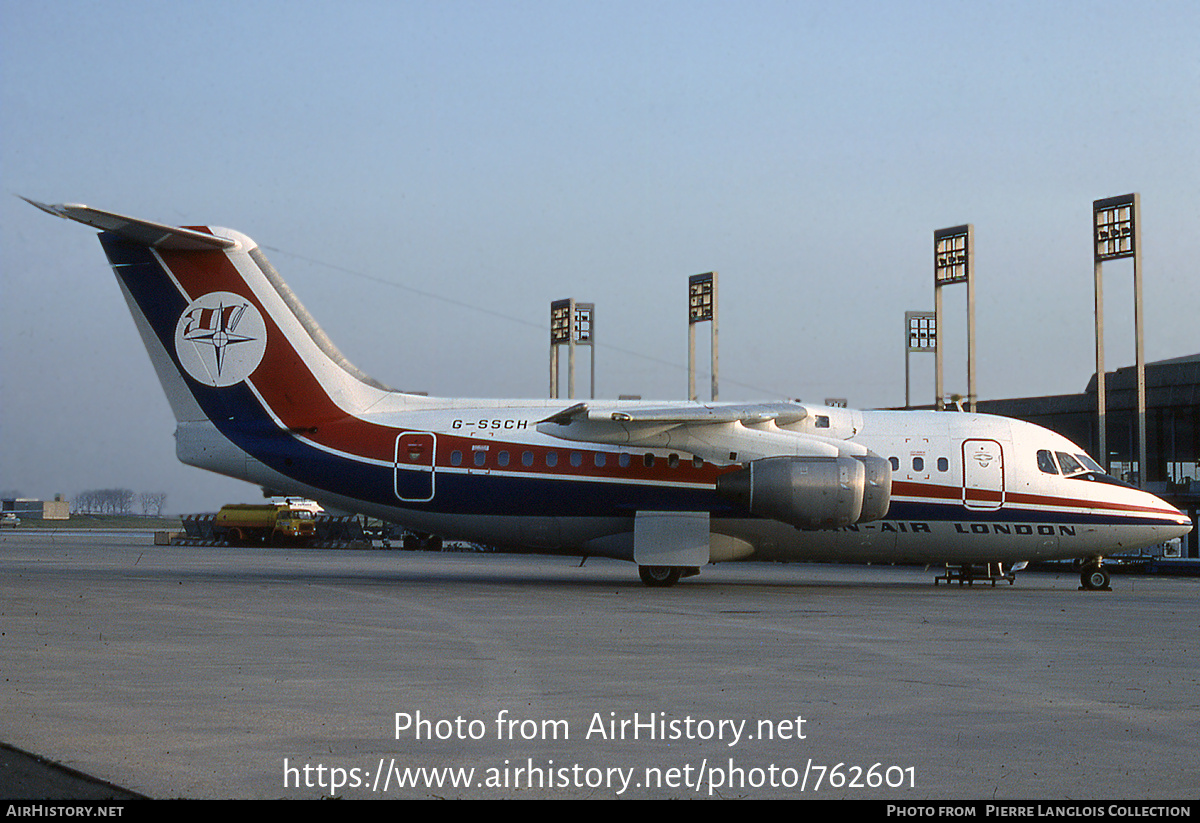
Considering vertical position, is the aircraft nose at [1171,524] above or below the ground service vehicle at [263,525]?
above

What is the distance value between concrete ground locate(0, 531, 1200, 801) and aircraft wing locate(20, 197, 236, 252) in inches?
318

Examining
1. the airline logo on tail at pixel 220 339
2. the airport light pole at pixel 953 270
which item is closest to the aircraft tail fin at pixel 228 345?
the airline logo on tail at pixel 220 339

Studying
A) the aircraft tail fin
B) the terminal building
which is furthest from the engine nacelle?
the terminal building

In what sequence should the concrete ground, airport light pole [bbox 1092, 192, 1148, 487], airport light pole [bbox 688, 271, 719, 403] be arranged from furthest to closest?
airport light pole [bbox 688, 271, 719, 403]
airport light pole [bbox 1092, 192, 1148, 487]
the concrete ground

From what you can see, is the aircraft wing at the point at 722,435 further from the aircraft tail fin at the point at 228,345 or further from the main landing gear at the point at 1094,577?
the main landing gear at the point at 1094,577

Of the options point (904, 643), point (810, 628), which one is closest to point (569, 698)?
point (904, 643)

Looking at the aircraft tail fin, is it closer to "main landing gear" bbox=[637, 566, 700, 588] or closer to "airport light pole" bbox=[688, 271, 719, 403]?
"main landing gear" bbox=[637, 566, 700, 588]

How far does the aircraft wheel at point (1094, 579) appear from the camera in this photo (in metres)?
27.6

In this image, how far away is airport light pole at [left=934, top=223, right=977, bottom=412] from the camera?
49719 millimetres

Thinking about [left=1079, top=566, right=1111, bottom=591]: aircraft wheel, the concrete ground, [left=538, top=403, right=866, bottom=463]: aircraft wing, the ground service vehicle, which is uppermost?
[left=538, top=403, right=866, bottom=463]: aircraft wing

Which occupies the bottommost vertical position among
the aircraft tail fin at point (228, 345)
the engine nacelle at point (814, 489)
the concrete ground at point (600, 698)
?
the concrete ground at point (600, 698)

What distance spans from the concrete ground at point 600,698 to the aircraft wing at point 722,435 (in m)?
5.05
